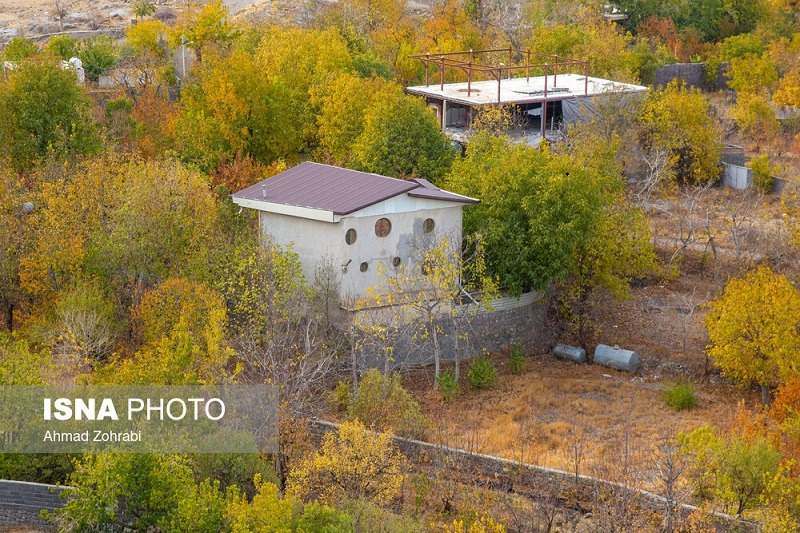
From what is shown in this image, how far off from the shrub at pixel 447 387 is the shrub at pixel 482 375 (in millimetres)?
558

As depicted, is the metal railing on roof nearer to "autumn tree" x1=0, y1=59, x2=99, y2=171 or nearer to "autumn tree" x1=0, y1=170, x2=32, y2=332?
"autumn tree" x1=0, y1=59, x2=99, y2=171

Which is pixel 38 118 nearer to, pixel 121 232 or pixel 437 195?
pixel 121 232

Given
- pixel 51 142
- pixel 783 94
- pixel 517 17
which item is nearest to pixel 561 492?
pixel 51 142

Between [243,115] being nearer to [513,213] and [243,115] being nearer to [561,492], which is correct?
[513,213]

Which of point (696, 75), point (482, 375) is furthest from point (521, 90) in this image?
point (696, 75)

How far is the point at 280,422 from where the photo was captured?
93.8 feet

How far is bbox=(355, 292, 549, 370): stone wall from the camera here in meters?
36.3

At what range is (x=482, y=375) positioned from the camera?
36.5 m

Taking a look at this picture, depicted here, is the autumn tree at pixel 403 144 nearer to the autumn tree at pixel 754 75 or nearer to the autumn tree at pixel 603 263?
the autumn tree at pixel 603 263

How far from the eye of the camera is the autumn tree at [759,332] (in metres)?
33.7

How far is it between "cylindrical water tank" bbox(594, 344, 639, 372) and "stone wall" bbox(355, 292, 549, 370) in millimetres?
2152

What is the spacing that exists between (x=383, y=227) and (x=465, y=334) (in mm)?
4180

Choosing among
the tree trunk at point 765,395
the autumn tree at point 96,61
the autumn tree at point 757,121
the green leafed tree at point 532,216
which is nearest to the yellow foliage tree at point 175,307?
the green leafed tree at point 532,216

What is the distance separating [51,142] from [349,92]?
41.1 feet
